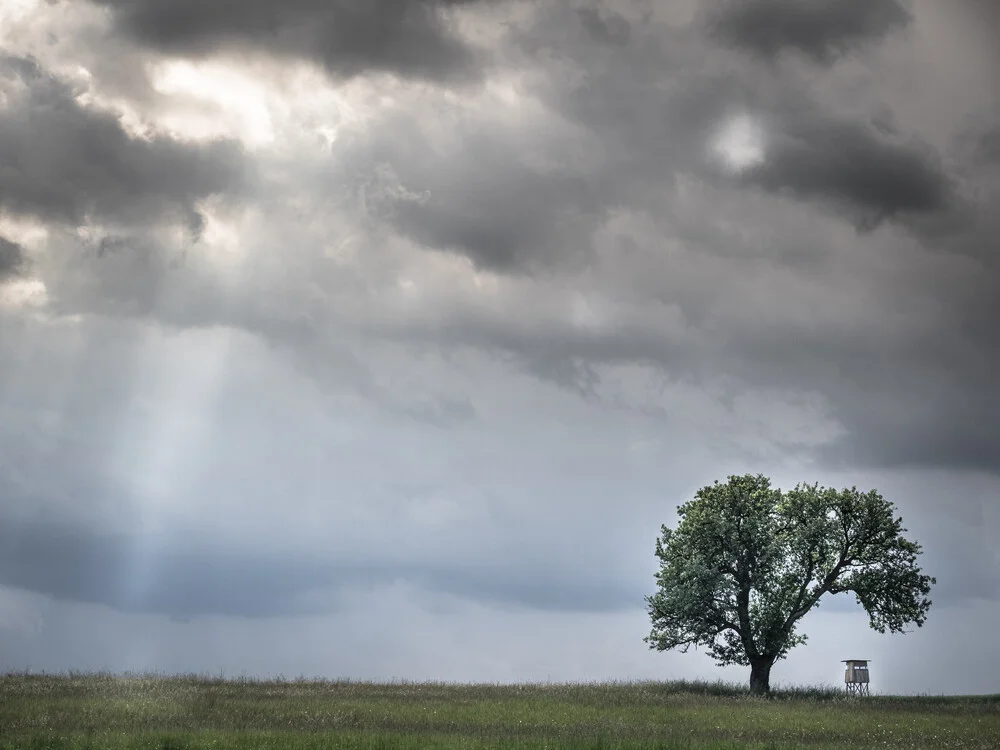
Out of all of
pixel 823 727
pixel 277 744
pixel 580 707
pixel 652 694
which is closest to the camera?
pixel 277 744

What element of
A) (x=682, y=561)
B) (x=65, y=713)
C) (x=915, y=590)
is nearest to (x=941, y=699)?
(x=915, y=590)

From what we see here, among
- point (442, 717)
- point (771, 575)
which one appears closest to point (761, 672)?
point (771, 575)

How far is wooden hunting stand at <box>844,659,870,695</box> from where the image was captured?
208ft

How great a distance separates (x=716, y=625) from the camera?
61031 mm

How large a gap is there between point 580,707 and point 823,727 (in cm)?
1127

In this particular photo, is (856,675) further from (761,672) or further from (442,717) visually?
(442,717)

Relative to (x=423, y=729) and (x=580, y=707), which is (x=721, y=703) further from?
(x=423, y=729)

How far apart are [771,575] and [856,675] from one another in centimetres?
985

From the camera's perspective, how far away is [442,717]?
136 ft

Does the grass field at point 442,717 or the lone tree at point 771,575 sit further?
the lone tree at point 771,575

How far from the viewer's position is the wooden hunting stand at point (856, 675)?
2499 inches

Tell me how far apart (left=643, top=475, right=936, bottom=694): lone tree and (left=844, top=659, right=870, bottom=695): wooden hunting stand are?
4177mm

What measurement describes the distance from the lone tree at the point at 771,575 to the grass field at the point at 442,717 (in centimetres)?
381

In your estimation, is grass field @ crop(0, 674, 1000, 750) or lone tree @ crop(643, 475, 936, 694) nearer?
grass field @ crop(0, 674, 1000, 750)
